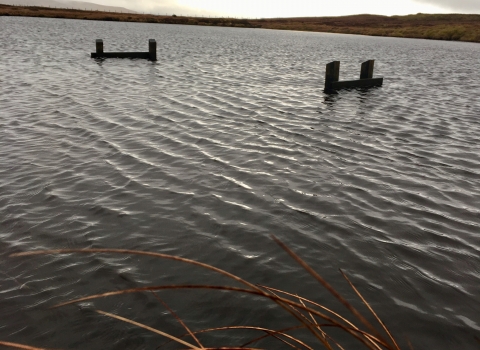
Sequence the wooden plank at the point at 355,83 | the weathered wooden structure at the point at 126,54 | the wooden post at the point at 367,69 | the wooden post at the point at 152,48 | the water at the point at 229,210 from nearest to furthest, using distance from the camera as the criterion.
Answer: the water at the point at 229,210 → the wooden plank at the point at 355,83 → the wooden post at the point at 367,69 → the weathered wooden structure at the point at 126,54 → the wooden post at the point at 152,48

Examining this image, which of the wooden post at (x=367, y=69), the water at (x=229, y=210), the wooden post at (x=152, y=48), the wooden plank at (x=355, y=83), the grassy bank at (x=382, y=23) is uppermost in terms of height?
the grassy bank at (x=382, y=23)

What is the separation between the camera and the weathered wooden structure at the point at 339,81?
17.1 metres

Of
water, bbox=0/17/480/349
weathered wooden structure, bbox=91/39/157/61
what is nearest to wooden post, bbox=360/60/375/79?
water, bbox=0/17/480/349

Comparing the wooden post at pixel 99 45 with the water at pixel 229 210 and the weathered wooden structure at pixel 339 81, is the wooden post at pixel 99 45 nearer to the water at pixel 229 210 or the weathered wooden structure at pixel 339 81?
the water at pixel 229 210

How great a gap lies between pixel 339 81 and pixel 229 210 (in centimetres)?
1351

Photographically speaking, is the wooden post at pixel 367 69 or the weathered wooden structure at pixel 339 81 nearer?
the weathered wooden structure at pixel 339 81

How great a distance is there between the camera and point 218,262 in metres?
4.90

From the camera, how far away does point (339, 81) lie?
17922 millimetres

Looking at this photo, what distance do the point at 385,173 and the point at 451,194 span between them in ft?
4.26

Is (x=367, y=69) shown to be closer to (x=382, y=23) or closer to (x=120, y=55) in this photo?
(x=120, y=55)

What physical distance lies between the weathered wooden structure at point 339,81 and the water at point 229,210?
3.95 m

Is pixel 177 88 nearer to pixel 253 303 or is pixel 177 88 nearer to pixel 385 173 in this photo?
pixel 385 173

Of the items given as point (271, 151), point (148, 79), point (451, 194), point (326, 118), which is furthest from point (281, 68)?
point (451, 194)

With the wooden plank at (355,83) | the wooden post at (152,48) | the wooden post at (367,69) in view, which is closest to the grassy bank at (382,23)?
the wooden plank at (355,83)
